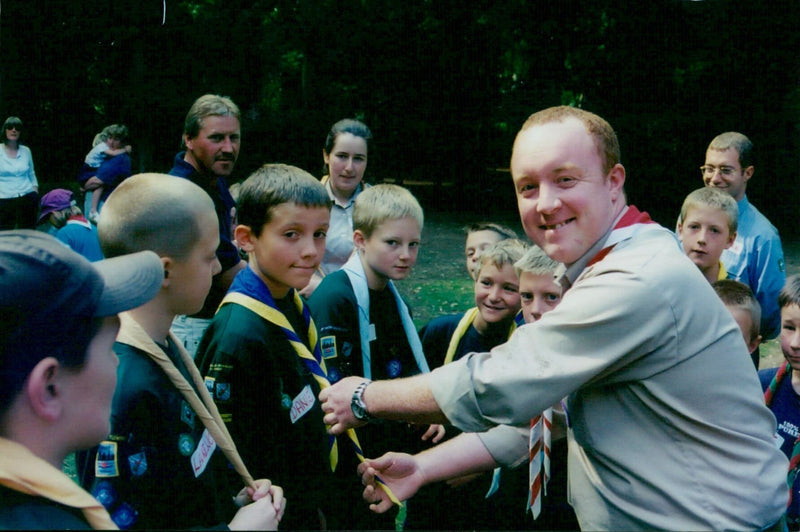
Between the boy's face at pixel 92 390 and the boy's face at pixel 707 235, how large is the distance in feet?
14.3

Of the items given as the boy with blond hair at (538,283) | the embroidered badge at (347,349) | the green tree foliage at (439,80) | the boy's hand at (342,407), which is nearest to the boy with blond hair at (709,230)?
the boy with blond hair at (538,283)

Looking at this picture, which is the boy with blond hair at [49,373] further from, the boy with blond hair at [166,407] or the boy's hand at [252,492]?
the boy's hand at [252,492]

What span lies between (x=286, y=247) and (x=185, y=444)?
1090mm

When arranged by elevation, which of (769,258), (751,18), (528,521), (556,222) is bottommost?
(528,521)

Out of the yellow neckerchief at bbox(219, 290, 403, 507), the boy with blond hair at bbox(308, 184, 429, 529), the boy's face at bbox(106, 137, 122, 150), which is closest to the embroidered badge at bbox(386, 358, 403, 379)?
the boy with blond hair at bbox(308, 184, 429, 529)

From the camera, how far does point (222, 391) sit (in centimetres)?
273

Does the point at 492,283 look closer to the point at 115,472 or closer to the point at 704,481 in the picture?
the point at 704,481

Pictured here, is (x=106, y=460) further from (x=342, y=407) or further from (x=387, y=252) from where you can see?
(x=387, y=252)

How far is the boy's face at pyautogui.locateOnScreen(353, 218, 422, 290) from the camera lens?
13.1ft

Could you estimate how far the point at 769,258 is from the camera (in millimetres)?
5652

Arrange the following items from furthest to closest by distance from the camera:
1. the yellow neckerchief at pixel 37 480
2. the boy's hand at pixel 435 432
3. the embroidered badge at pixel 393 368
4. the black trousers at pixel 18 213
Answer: the black trousers at pixel 18 213, the embroidered badge at pixel 393 368, the boy's hand at pixel 435 432, the yellow neckerchief at pixel 37 480

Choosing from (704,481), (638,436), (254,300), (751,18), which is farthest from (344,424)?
(751,18)

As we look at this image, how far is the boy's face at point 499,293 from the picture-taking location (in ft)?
12.9

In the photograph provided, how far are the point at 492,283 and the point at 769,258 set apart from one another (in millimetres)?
2856
